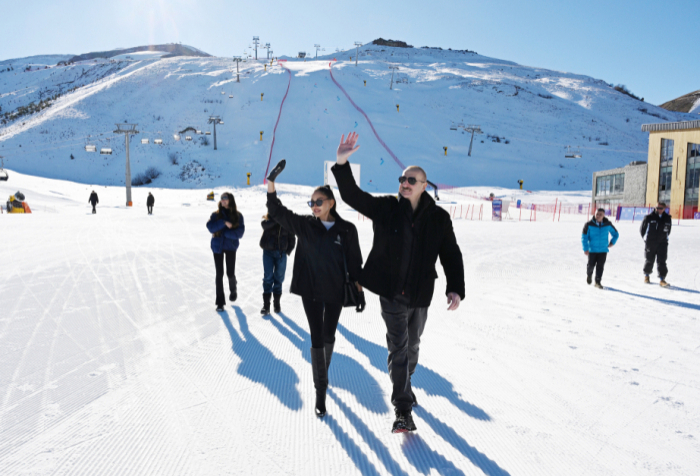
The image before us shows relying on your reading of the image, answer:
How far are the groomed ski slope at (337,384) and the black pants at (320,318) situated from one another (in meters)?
0.63

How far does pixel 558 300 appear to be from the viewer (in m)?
7.23

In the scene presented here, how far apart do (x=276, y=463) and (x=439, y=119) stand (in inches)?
2409

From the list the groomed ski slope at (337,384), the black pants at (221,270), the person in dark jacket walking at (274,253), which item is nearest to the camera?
the groomed ski slope at (337,384)

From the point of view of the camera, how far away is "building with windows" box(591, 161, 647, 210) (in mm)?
34812

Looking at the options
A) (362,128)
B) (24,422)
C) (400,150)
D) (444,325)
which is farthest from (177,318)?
(362,128)

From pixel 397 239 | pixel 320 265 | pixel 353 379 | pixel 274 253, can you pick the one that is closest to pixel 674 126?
pixel 274 253

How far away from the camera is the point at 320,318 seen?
335 centimetres

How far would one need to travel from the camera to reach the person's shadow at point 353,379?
3609 mm

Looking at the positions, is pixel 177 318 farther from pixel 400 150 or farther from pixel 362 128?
pixel 362 128

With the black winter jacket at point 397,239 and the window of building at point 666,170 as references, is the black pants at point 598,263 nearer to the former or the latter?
the black winter jacket at point 397,239

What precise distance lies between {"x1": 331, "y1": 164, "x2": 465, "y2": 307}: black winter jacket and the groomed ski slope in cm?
109

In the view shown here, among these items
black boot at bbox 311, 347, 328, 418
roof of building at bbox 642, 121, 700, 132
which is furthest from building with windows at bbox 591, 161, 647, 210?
black boot at bbox 311, 347, 328, 418

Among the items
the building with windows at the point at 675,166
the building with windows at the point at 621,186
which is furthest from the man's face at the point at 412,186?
the building with windows at the point at 621,186

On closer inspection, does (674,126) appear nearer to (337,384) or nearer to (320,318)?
(337,384)
